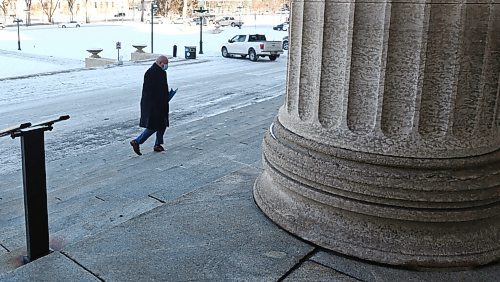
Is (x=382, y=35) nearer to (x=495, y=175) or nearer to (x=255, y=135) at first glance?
(x=495, y=175)

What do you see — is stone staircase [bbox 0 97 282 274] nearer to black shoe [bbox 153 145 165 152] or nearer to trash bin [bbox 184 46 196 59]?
black shoe [bbox 153 145 165 152]

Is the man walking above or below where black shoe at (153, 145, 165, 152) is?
above

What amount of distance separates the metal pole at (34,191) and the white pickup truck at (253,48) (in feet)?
84.1

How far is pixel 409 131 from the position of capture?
3.54 metres

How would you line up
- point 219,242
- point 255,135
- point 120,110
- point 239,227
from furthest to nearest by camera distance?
point 120,110 → point 255,135 → point 239,227 → point 219,242

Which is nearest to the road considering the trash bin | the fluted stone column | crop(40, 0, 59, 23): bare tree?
the trash bin

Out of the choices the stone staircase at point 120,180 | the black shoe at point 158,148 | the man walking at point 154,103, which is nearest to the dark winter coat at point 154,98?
the man walking at point 154,103

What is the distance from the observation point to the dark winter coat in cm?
873

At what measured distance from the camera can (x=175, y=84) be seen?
18594 millimetres

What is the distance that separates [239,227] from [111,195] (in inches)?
117

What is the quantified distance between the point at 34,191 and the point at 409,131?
2732 mm

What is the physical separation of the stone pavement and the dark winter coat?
6.18ft

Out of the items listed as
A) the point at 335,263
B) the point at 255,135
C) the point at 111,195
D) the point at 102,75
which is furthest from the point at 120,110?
the point at 335,263

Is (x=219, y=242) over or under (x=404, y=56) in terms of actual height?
under
